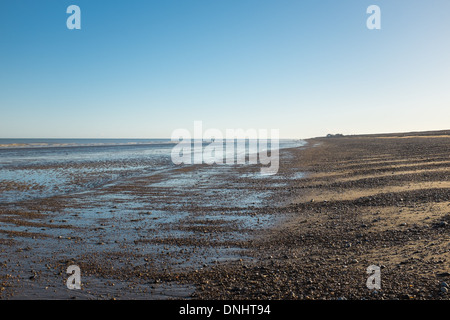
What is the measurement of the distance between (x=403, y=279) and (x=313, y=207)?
23.1 feet

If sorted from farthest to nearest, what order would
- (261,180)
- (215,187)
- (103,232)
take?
(261,180) → (215,187) → (103,232)

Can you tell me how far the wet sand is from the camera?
640 centimetres

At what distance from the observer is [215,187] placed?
67.0 ft

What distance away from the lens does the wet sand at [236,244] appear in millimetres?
6402

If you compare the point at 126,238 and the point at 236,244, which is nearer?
the point at 236,244

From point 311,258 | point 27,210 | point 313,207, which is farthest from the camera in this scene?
point 27,210

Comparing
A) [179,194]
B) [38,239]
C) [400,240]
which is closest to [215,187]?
[179,194]

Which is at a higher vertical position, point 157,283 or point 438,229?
point 438,229

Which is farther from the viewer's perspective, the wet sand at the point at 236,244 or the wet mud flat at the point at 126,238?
the wet mud flat at the point at 126,238

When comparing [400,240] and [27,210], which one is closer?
[400,240]

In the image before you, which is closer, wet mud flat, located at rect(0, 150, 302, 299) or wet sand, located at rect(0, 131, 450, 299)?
wet sand, located at rect(0, 131, 450, 299)

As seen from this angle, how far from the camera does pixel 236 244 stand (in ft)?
30.4
